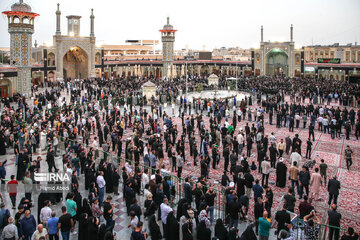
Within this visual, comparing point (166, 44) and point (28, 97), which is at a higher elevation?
point (166, 44)

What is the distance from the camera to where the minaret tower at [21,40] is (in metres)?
30.9

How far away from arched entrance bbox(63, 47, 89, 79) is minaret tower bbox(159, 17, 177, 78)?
13.5m

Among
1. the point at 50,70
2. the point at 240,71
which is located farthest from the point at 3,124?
the point at 240,71

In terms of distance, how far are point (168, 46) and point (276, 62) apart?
20245 mm

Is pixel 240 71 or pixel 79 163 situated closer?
pixel 79 163

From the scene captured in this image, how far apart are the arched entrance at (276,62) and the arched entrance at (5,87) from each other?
41.5m

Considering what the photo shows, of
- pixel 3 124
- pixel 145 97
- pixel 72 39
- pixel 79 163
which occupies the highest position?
pixel 72 39

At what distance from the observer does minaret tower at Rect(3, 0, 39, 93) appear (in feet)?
101

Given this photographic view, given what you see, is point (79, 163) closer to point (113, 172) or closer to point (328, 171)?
point (113, 172)

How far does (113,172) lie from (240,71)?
172ft

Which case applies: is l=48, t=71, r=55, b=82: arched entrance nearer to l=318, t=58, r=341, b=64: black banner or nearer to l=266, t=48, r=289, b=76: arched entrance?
l=266, t=48, r=289, b=76: arched entrance

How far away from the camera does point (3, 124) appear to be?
17.3m

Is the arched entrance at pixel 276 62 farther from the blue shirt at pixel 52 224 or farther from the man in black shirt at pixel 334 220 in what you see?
the blue shirt at pixel 52 224

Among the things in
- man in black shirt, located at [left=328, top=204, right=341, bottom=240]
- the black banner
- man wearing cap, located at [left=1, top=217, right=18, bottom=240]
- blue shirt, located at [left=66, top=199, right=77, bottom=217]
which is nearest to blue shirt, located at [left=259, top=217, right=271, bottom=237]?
man in black shirt, located at [left=328, top=204, right=341, bottom=240]
